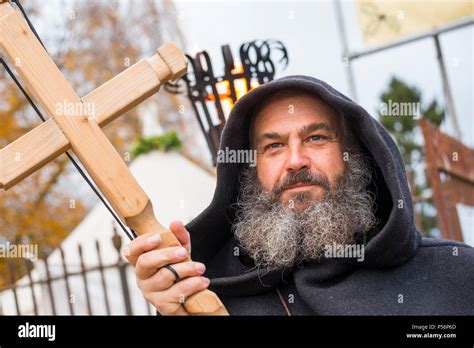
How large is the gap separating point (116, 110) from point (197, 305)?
0.42 metres

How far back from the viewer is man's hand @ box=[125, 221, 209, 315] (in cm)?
132

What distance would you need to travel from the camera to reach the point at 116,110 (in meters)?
1.37

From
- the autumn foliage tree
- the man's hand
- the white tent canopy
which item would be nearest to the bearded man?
the man's hand

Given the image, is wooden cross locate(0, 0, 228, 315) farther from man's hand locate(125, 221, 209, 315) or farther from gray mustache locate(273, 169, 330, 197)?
gray mustache locate(273, 169, 330, 197)

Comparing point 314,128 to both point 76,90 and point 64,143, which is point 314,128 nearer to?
point 64,143

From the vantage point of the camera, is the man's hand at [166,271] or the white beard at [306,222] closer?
the man's hand at [166,271]

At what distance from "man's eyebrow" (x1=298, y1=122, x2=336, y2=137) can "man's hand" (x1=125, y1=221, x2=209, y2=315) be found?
532mm

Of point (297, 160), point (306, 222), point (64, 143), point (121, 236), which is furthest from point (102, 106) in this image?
point (121, 236)

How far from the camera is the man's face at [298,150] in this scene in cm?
176

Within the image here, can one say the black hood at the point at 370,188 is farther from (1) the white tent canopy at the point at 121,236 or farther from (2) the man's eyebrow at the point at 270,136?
(1) the white tent canopy at the point at 121,236

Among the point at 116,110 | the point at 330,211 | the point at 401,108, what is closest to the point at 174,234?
the point at 116,110

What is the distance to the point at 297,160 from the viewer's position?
1.74 meters

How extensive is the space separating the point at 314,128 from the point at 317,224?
0.25 metres

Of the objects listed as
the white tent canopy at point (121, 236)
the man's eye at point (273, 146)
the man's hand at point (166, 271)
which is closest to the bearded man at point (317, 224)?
the man's eye at point (273, 146)
